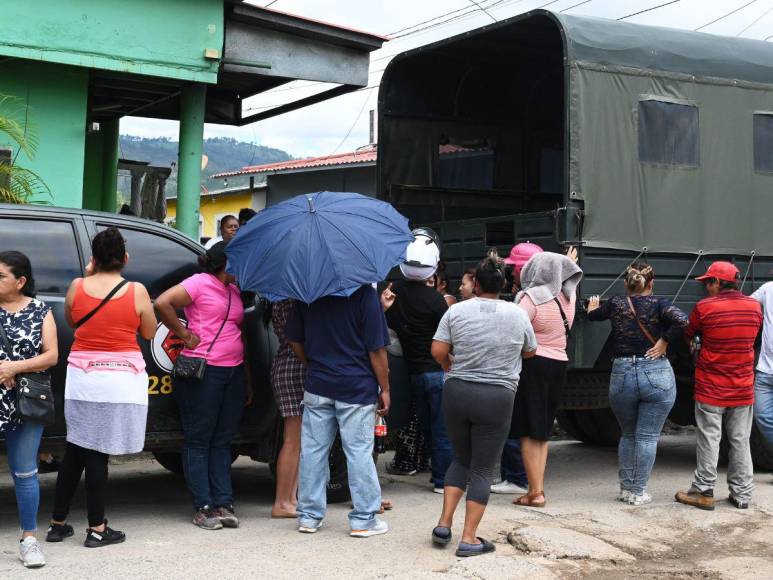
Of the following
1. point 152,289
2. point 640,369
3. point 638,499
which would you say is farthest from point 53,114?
point 638,499

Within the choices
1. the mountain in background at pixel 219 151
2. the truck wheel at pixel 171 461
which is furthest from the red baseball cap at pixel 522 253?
the mountain in background at pixel 219 151

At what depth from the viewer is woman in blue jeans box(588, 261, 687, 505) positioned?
7.11 metres

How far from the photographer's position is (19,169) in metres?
8.89

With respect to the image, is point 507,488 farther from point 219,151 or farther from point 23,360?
point 219,151

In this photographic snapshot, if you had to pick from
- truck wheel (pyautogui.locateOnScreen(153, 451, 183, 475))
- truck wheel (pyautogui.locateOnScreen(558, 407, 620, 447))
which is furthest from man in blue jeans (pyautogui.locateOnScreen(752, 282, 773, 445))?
truck wheel (pyautogui.locateOnScreen(153, 451, 183, 475))

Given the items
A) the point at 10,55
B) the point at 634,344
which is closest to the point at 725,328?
the point at 634,344

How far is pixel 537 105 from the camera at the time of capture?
32.9 feet

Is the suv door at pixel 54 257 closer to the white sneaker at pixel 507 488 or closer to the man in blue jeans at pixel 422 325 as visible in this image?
the man in blue jeans at pixel 422 325

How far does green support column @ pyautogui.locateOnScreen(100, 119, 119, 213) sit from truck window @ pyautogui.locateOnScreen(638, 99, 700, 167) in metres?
8.27

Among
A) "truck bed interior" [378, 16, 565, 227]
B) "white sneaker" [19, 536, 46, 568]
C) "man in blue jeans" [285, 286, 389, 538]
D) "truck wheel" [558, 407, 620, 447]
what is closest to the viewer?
"white sneaker" [19, 536, 46, 568]

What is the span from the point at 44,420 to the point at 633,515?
12.4 feet

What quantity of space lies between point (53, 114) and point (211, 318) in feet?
16.5

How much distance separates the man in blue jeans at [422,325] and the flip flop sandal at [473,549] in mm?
1576

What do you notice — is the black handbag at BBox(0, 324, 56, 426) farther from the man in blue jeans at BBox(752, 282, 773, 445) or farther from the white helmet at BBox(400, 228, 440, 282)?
the man in blue jeans at BBox(752, 282, 773, 445)
